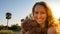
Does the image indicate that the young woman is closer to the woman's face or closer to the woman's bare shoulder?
the woman's face

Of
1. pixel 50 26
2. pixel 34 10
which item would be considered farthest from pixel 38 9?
pixel 50 26

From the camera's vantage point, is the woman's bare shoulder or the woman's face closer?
the woman's bare shoulder

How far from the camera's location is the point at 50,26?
348 centimetres

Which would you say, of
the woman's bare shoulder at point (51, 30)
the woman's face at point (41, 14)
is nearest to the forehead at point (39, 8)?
the woman's face at point (41, 14)

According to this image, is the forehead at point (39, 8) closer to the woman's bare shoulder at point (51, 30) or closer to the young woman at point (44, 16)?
the young woman at point (44, 16)

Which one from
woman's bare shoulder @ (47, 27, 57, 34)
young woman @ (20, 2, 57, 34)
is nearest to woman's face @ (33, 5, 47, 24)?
young woman @ (20, 2, 57, 34)

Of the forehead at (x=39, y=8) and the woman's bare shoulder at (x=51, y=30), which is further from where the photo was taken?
the forehead at (x=39, y=8)

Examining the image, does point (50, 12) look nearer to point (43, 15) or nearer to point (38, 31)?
point (43, 15)

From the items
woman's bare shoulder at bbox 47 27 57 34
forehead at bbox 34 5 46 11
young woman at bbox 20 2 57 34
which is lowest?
woman's bare shoulder at bbox 47 27 57 34

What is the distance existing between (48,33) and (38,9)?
46cm

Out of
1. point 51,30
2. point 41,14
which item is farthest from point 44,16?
point 51,30

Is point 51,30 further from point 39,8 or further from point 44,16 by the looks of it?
point 39,8

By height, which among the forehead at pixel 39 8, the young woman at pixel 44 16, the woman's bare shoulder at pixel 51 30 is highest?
the forehead at pixel 39 8

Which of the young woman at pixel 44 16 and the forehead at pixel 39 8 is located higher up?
the forehead at pixel 39 8
